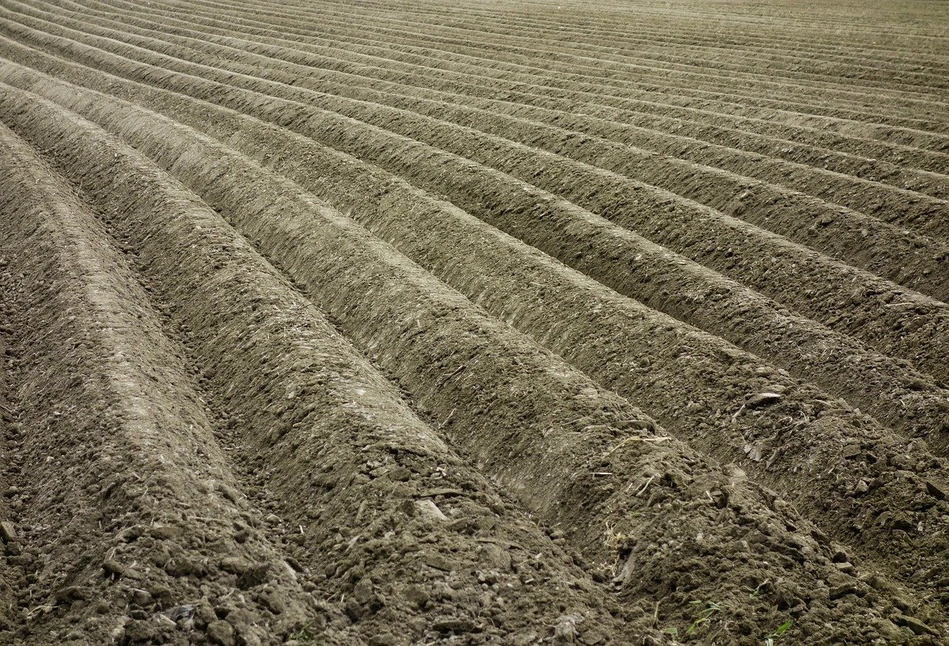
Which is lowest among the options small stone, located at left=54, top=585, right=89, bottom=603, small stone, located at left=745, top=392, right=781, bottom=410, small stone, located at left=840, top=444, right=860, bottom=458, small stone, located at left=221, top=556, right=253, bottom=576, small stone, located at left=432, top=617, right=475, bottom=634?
small stone, located at left=840, top=444, right=860, bottom=458

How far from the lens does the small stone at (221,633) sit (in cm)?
324

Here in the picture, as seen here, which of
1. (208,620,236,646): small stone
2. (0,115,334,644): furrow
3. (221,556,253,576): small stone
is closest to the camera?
(208,620,236,646): small stone

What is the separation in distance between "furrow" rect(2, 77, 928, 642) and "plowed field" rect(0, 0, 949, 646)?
2 cm

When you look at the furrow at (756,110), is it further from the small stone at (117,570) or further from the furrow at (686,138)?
the small stone at (117,570)

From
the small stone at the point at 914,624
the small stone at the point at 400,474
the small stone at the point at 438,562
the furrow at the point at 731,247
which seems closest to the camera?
the small stone at the point at 914,624

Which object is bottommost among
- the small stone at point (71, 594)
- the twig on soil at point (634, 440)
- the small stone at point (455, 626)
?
the twig on soil at point (634, 440)

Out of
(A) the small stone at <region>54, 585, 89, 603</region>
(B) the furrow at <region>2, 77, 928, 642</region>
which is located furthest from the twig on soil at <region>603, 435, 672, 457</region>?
(A) the small stone at <region>54, 585, 89, 603</region>

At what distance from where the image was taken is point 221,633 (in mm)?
3260

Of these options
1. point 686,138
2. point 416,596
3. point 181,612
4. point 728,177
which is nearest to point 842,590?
point 416,596

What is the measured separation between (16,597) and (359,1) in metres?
20.8

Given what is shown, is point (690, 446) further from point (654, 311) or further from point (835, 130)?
point (835, 130)

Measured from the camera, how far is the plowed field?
3.61 meters

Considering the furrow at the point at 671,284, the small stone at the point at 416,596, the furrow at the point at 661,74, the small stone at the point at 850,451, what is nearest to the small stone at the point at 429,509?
the small stone at the point at 416,596

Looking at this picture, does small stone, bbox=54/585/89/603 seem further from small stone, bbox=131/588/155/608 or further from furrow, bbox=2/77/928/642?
furrow, bbox=2/77/928/642
